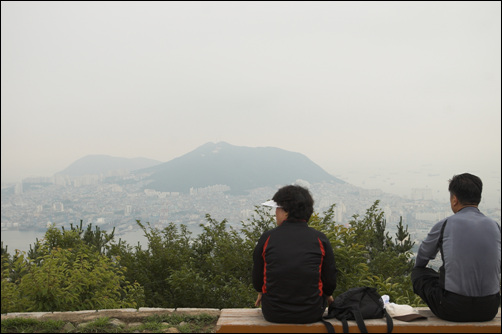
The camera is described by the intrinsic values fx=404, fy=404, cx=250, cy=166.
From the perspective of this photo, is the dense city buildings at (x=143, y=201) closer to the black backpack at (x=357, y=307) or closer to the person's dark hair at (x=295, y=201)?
the black backpack at (x=357, y=307)

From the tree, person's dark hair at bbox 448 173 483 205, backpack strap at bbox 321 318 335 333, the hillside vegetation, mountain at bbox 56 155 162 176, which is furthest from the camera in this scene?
mountain at bbox 56 155 162 176

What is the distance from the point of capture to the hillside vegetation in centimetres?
456

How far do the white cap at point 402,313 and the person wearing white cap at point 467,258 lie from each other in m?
0.19

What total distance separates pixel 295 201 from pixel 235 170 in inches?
3717

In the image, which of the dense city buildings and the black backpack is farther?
the dense city buildings

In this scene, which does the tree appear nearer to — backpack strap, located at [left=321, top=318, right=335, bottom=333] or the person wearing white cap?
backpack strap, located at [left=321, top=318, right=335, bottom=333]

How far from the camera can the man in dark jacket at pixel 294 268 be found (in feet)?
10.3

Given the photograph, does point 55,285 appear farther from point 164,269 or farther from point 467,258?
point 164,269

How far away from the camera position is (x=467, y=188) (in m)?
3.30

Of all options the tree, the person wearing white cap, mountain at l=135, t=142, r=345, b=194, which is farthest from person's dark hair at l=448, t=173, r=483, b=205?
mountain at l=135, t=142, r=345, b=194

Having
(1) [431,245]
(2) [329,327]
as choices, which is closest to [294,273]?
(2) [329,327]

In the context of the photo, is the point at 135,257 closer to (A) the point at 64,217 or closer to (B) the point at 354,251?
(B) the point at 354,251

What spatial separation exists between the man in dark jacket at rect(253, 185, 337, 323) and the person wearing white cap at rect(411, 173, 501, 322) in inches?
35.1

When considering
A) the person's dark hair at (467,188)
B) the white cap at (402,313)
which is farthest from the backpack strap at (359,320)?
the person's dark hair at (467,188)
